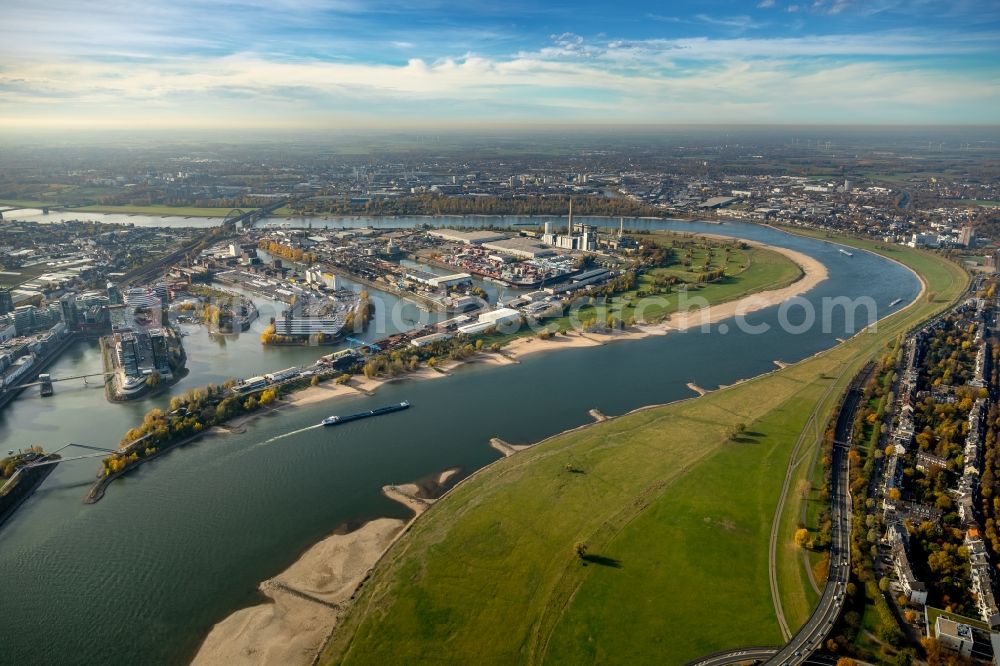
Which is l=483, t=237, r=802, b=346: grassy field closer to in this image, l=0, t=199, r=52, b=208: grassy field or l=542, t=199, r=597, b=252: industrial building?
l=542, t=199, r=597, b=252: industrial building

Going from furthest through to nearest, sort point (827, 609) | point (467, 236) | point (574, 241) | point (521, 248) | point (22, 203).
→ point (22, 203), point (467, 236), point (574, 241), point (521, 248), point (827, 609)

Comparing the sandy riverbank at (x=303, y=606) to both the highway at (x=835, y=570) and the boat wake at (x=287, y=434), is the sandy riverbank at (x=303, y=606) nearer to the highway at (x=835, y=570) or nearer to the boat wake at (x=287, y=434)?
the boat wake at (x=287, y=434)

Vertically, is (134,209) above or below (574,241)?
above

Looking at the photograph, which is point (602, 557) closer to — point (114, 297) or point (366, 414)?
point (366, 414)

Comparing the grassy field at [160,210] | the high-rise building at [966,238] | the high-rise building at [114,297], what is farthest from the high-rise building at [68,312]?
the high-rise building at [966,238]

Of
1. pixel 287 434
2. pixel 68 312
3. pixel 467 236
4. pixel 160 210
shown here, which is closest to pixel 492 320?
pixel 287 434

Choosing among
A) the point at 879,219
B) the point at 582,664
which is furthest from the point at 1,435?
the point at 879,219


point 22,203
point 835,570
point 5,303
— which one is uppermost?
point 22,203
